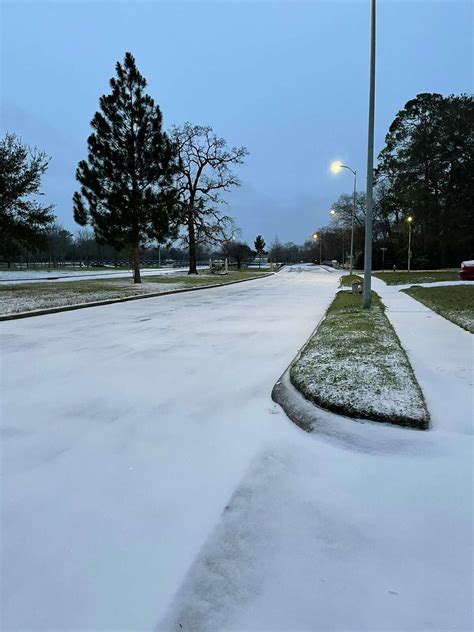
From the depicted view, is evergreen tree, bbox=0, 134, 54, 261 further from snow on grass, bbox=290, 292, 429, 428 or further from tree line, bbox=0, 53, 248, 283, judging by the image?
snow on grass, bbox=290, 292, 429, 428

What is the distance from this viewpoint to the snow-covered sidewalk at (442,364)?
158 inches

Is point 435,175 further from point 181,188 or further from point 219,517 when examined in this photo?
point 219,517

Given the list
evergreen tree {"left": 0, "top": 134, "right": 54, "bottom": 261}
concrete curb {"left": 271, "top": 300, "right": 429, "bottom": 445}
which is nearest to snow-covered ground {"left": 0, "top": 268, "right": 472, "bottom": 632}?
concrete curb {"left": 271, "top": 300, "right": 429, "bottom": 445}

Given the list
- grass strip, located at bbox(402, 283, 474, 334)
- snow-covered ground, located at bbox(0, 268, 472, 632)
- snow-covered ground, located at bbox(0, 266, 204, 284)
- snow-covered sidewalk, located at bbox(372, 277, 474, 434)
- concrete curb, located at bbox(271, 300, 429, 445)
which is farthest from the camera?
snow-covered ground, located at bbox(0, 266, 204, 284)

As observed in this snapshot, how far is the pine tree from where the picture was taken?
2284cm

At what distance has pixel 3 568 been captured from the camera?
217 cm

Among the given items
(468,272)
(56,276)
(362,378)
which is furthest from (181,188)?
(362,378)

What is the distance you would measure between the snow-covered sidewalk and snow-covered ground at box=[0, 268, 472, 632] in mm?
119

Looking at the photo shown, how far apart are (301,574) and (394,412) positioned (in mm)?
2133

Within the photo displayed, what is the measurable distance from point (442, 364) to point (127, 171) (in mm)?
21807

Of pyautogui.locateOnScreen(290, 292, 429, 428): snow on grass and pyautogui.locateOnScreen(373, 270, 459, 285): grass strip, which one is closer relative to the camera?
pyautogui.locateOnScreen(290, 292, 429, 428): snow on grass

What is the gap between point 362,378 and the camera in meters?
4.73

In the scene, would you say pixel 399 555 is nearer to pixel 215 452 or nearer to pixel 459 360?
pixel 215 452

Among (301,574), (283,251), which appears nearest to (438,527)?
(301,574)
